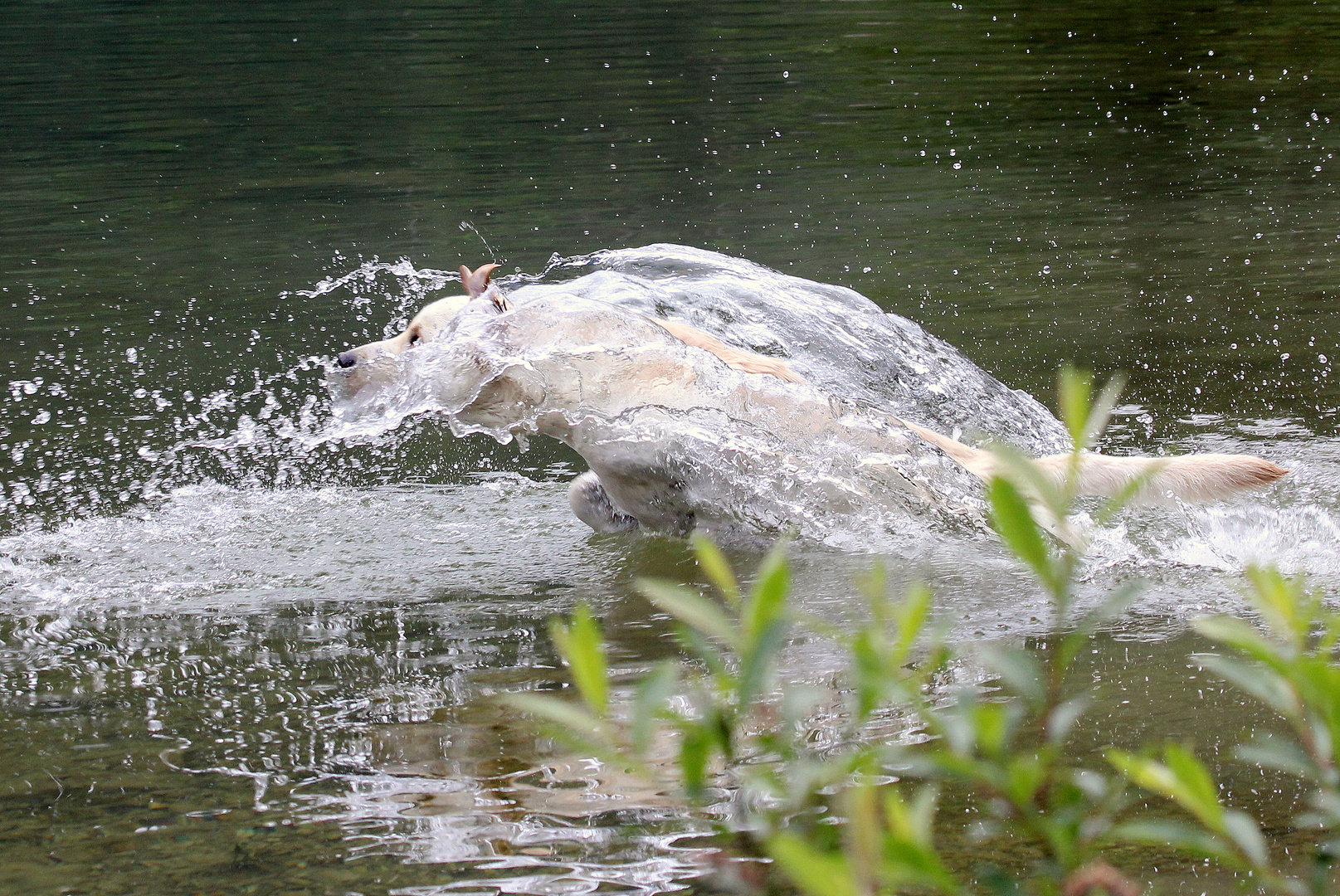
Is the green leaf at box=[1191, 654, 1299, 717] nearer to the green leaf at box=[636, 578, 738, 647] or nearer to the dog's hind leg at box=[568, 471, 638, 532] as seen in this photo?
the green leaf at box=[636, 578, 738, 647]

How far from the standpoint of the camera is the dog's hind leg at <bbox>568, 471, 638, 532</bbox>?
4742 millimetres

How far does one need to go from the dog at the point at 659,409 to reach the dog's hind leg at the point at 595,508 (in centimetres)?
32

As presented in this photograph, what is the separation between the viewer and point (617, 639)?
387 cm

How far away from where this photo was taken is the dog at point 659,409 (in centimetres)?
421

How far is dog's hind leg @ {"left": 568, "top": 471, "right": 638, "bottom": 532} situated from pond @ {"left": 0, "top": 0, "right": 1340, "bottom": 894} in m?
0.08

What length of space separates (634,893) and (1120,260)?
757 centimetres

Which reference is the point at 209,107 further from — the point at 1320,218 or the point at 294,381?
the point at 1320,218

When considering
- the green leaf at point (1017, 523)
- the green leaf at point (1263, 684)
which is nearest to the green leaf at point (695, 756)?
the green leaf at point (1017, 523)

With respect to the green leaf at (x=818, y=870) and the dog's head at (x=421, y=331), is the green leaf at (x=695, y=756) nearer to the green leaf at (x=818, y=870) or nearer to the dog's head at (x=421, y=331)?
the green leaf at (x=818, y=870)

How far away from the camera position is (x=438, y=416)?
4656mm

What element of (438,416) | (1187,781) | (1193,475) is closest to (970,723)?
(1187,781)

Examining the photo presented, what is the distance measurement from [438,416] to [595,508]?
2.09ft

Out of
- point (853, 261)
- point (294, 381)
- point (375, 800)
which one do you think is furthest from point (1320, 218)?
point (375, 800)

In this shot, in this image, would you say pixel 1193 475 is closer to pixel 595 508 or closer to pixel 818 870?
pixel 595 508
